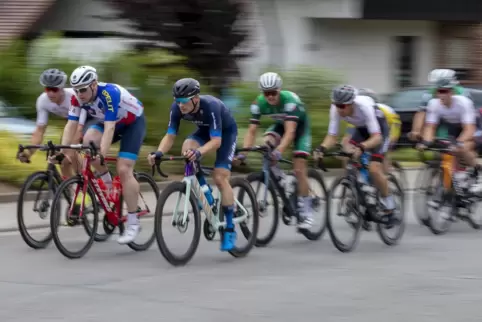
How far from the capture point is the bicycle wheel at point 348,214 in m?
10.8

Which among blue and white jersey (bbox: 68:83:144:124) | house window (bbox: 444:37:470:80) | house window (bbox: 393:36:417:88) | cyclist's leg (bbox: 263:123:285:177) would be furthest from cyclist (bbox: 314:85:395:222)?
house window (bbox: 444:37:470:80)

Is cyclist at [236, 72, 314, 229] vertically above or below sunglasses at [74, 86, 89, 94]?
below

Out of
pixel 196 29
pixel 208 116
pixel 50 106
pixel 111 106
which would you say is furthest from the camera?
pixel 196 29

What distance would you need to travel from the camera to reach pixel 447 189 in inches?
492

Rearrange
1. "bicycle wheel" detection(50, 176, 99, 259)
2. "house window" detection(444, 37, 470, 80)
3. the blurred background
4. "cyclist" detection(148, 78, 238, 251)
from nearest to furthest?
"cyclist" detection(148, 78, 238, 251) < "bicycle wheel" detection(50, 176, 99, 259) < the blurred background < "house window" detection(444, 37, 470, 80)

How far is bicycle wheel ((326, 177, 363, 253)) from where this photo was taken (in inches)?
426

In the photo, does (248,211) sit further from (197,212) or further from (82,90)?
(82,90)

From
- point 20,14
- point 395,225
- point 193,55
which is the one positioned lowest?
point 395,225

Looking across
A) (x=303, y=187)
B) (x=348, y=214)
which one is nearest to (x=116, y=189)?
(x=303, y=187)

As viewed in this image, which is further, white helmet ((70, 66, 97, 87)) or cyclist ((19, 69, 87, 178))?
cyclist ((19, 69, 87, 178))

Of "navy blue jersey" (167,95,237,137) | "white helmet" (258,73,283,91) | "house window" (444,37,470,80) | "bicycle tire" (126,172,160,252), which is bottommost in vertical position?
"bicycle tire" (126,172,160,252)

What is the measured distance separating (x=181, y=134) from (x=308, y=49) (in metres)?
10.8

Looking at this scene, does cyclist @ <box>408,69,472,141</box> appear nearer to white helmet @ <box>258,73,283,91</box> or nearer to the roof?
white helmet @ <box>258,73,283,91</box>

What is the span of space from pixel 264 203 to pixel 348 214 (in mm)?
866
